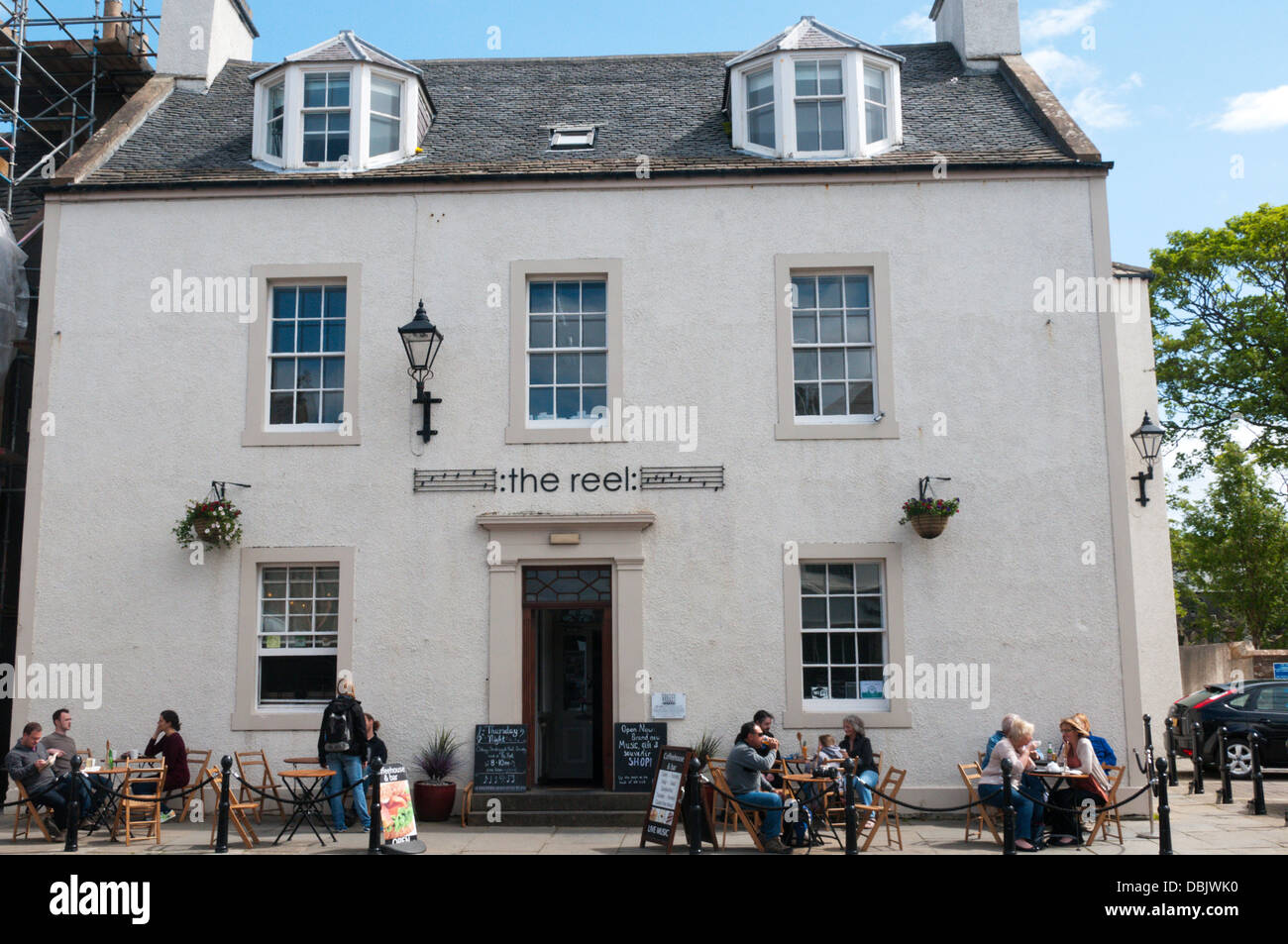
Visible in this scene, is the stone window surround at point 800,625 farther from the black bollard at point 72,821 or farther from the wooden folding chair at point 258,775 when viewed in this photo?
the black bollard at point 72,821

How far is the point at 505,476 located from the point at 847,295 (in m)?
4.79

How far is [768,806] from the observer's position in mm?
10570

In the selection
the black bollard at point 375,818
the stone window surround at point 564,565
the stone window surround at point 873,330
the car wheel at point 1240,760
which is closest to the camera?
the black bollard at point 375,818

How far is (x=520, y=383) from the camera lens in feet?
44.9

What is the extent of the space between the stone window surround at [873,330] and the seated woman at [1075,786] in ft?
13.2

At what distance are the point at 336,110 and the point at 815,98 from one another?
6.33 meters

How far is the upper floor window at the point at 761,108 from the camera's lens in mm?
14773

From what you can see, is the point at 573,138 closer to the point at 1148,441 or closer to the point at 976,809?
the point at 1148,441

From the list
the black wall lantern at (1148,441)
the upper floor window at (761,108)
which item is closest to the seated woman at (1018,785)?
the black wall lantern at (1148,441)

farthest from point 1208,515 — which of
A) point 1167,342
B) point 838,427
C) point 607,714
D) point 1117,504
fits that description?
point 607,714

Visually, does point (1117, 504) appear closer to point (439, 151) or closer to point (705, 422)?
point (705, 422)

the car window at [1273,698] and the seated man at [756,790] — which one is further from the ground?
the car window at [1273,698]

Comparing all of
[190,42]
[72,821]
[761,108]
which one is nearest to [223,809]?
[72,821]

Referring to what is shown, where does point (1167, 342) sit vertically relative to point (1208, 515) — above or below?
above
